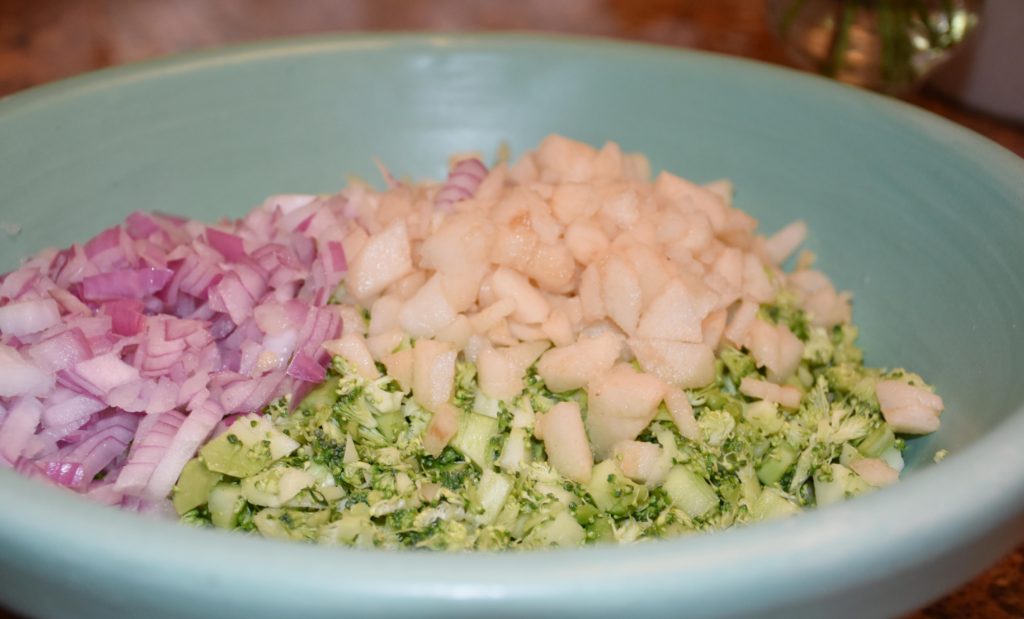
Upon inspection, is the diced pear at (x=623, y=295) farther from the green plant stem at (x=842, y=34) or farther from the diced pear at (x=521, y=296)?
the green plant stem at (x=842, y=34)

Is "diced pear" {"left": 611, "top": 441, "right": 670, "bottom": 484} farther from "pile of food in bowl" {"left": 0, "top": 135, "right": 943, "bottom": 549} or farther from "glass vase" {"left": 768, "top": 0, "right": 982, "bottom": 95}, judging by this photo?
"glass vase" {"left": 768, "top": 0, "right": 982, "bottom": 95}

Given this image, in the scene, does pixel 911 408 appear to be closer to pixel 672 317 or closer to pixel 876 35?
pixel 672 317

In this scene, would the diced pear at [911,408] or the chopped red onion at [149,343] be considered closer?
the chopped red onion at [149,343]

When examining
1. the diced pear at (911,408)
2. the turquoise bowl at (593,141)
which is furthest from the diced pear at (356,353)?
the diced pear at (911,408)

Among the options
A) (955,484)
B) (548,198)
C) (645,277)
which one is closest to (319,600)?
(955,484)

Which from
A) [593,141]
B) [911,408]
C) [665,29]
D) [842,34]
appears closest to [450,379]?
[911,408]
